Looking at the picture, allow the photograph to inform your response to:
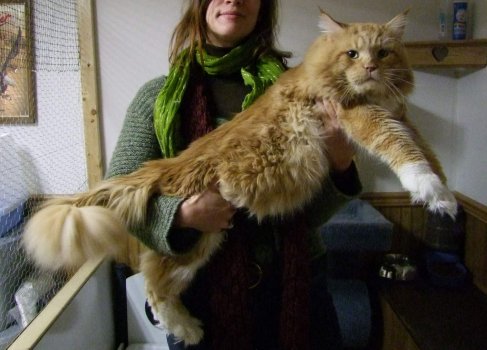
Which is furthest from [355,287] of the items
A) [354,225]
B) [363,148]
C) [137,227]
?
[137,227]

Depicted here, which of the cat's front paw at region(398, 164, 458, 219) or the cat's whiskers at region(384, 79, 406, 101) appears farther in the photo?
the cat's whiskers at region(384, 79, 406, 101)

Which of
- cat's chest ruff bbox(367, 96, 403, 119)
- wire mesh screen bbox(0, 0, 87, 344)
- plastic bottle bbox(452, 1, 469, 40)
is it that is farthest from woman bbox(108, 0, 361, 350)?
plastic bottle bbox(452, 1, 469, 40)

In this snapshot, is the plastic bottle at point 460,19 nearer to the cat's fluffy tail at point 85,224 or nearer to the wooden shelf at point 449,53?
the wooden shelf at point 449,53

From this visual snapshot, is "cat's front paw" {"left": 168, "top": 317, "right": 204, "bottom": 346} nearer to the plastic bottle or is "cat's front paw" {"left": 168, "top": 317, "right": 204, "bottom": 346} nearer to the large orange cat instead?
the large orange cat

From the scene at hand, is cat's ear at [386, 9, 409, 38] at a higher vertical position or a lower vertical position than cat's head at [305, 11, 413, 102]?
higher

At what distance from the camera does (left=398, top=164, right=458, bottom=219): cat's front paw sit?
945mm

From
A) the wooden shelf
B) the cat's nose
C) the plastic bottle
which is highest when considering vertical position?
the plastic bottle

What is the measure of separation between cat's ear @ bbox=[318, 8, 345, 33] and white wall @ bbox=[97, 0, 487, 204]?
1451mm

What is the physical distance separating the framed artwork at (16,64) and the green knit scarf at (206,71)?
1.04 m

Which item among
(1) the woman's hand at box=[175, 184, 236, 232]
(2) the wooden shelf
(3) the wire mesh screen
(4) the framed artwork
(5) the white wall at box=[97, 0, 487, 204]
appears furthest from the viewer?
(5) the white wall at box=[97, 0, 487, 204]

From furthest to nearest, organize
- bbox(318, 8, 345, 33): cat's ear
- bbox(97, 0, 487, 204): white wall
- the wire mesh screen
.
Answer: bbox(97, 0, 487, 204): white wall → the wire mesh screen → bbox(318, 8, 345, 33): cat's ear

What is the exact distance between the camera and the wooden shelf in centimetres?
234

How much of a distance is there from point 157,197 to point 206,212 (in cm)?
13

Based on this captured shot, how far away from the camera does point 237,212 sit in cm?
114
